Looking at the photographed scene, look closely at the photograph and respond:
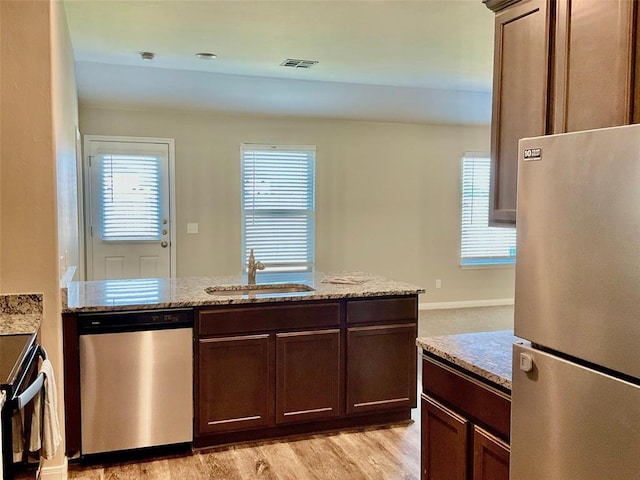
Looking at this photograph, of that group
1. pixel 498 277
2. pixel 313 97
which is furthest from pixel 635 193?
pixel 498 277

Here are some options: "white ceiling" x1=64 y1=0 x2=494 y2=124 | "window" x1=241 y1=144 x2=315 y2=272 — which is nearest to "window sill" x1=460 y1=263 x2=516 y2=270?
"white ceiling" x1=64 y1=0 x2=494 y2=124

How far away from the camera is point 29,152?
2686 mm

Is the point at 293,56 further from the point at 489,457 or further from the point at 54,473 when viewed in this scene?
the point at 489,457

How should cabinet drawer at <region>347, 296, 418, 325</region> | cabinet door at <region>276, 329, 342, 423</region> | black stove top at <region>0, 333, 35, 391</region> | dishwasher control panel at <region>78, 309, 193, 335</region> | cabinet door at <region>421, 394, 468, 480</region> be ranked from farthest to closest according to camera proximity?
cabinet drawer at <region>347, 296, 418, 325</region> → cabinet door at <region>276, 329, 342, 423</region> → dishwasher control panel at <region>78, 309, 193, 335</region> → cabinet door at <region>421, 394, 468, 480</region> → black stove top at <region>0, 333, 35, 391</region>

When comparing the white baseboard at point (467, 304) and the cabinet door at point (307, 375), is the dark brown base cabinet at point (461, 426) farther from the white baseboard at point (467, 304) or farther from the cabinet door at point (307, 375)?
the white baseboard at point (467, 304)

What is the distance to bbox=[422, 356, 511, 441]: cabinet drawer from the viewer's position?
178cm

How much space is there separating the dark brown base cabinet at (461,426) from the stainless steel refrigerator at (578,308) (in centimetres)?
11

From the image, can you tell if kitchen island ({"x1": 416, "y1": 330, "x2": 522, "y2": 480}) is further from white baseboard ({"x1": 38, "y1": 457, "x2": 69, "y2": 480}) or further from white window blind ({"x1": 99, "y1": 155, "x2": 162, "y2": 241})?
white window blind ({"x1": 99, "y1": 155, "x2": 162, "y2": 241})

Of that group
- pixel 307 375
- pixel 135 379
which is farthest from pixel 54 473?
pixel 307 375

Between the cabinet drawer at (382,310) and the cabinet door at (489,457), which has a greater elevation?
the cabinet drawer at (382,310)

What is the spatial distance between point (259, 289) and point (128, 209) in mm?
2958

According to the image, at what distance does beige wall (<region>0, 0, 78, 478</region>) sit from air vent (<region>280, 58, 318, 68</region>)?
2.55 m

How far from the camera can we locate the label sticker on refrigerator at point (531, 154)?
1554 mm

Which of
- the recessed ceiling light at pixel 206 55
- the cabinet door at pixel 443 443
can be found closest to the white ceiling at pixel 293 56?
the recessed ceiling light at pixel 206 55
